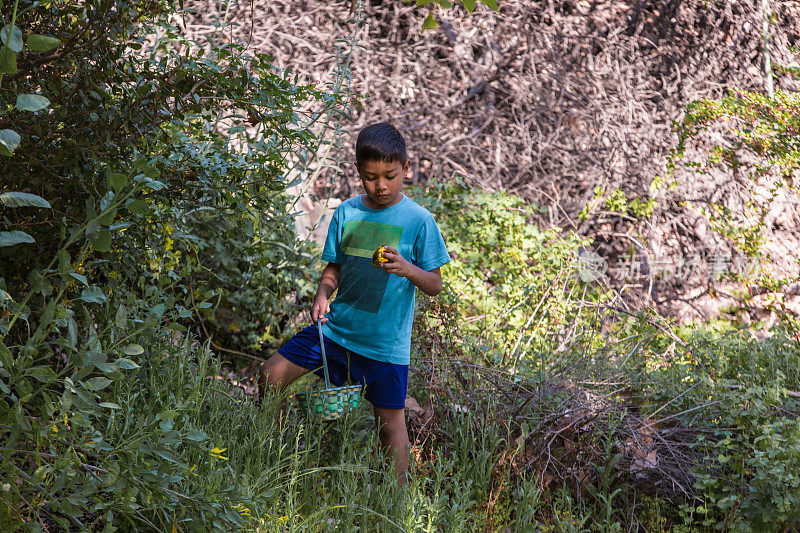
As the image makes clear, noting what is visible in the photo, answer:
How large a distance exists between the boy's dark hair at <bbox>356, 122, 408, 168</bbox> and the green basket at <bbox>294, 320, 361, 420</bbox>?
Result: 27.7 inches

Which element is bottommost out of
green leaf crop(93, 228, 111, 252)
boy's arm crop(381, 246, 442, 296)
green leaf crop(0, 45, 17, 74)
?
boy's arm crop(381, 246, 442, 296)

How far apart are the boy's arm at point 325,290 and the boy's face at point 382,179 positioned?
0.36 meters

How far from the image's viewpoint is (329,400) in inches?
98.2

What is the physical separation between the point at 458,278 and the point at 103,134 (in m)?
3.39

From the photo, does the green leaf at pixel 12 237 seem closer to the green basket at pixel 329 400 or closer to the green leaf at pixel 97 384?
the green leaf at pixel 97 384

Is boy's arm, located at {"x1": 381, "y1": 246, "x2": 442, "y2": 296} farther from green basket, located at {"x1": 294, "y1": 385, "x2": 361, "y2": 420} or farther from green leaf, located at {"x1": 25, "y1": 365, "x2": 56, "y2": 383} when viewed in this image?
green leaf, located at {"x1": 25, "y1": 365, "x2": 56, "y2": 383}

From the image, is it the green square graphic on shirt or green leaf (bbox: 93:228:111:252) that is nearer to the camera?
green leaf (bbox: 93:228:111:252)

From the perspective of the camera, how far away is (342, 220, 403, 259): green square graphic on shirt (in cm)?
280

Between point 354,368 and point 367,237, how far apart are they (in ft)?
1.79

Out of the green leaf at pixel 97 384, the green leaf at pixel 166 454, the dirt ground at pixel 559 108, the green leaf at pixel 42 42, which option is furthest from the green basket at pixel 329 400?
the dirt ground at pixel 559 108

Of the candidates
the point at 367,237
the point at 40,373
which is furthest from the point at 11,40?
the point at 367,237

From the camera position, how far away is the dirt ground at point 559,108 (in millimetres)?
5805

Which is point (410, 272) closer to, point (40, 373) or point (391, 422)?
point (391, 422)

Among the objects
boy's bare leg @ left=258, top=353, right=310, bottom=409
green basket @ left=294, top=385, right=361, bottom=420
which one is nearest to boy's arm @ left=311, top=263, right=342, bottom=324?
boy's bare leg @ left=258, top=353, right=310, bottom=409
